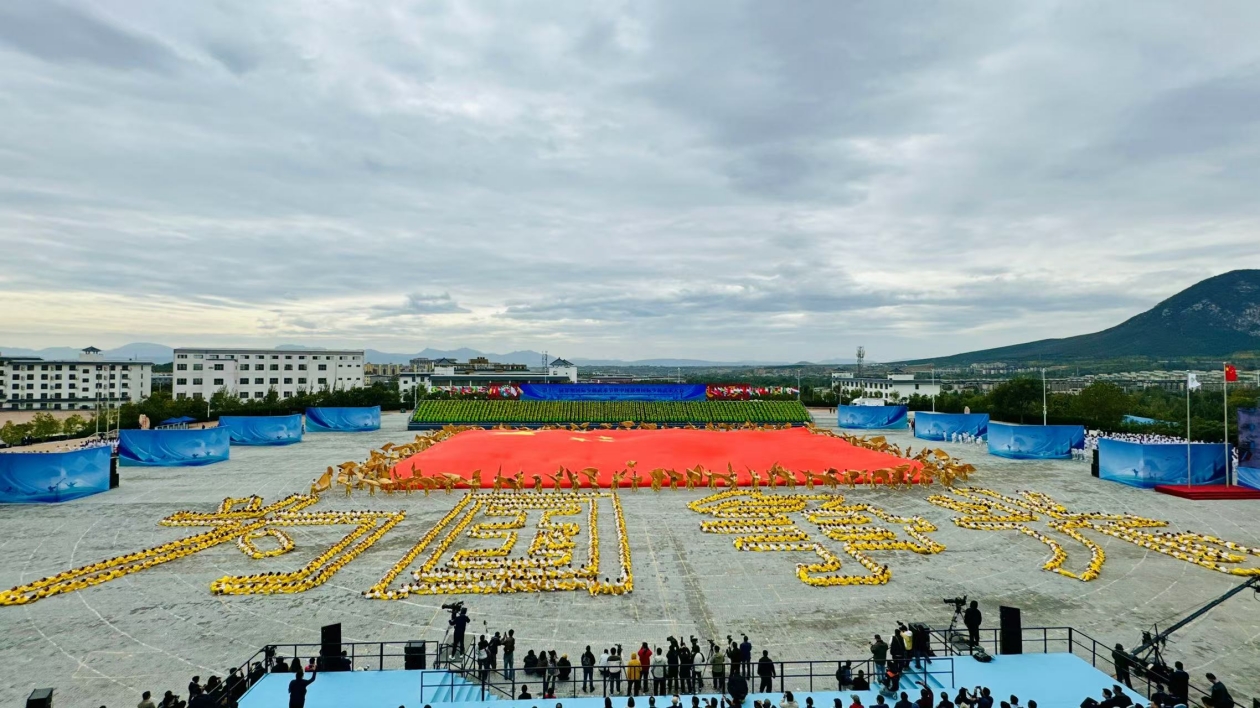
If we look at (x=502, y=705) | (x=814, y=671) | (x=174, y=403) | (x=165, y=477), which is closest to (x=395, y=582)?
(x=502, y=705)

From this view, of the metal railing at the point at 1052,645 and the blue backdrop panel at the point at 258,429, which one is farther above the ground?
the blue backdrop panel at the point at 258,429

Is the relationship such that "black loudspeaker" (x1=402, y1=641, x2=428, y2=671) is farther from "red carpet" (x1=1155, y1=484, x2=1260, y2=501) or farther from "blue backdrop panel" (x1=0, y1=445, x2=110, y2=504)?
"red carpet" (x1=1155, y1=484, x2=1260, y2=501)

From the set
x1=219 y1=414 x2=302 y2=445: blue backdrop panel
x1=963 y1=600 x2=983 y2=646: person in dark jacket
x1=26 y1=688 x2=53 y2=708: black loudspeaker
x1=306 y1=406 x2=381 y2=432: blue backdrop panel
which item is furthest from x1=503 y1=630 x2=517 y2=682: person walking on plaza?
x1=306 y1=406 x2=381 y2=432: blue backdrop panel

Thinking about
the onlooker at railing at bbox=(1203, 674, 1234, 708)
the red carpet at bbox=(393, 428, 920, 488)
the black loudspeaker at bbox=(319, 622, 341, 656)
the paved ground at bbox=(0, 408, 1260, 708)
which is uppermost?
the onlooker at railing at bbox=(1203, 674, 1234, 708)

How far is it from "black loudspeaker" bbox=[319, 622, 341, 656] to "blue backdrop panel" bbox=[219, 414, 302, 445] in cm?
4797

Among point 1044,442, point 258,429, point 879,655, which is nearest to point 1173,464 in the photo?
point 1044,442

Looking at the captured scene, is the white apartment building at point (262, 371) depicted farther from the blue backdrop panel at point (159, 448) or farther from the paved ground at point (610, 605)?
the paved ground at point (610, 605)

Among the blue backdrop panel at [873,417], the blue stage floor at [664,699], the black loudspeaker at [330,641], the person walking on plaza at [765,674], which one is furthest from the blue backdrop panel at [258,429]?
the blue backdrop panel at [873,417]

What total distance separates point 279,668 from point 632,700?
7937mm

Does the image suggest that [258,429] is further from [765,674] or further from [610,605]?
[765,674]

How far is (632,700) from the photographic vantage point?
12.0 metres

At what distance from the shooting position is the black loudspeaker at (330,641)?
45.4 ft

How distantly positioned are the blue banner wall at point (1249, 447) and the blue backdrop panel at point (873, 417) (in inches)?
1348

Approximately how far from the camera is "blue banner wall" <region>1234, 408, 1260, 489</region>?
114 ft
